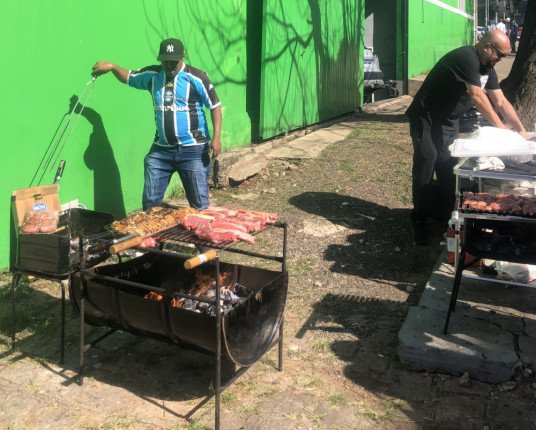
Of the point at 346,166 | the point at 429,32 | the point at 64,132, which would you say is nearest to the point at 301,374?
the point at 64,132

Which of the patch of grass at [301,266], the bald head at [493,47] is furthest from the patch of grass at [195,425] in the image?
the bald head at [493,47]

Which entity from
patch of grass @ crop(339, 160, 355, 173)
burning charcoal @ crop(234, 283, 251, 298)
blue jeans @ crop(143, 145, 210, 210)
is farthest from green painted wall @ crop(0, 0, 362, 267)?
burning charcoal @ crop(234, 283, 251, 298)

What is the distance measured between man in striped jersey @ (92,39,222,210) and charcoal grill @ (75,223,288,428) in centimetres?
164

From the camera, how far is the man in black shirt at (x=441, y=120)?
5.77 m

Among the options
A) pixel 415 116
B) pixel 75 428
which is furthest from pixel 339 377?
pixel 415 116

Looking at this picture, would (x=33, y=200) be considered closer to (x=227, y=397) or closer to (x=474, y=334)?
(x=227, y=397)

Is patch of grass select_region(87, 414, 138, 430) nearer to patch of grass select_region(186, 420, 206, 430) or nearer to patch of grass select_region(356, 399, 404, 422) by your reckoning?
patch of grass select_region(186, 420, 206, 430)

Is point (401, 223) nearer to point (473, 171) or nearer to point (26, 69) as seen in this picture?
point (473, 171)

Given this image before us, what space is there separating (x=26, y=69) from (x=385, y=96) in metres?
12.7

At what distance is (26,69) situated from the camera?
5340 millimetres

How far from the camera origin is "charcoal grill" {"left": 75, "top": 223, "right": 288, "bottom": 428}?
3.39m

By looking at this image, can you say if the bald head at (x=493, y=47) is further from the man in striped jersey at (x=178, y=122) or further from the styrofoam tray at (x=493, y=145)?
the man in striped jersey at (x=178, y=122)

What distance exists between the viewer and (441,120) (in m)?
6.07

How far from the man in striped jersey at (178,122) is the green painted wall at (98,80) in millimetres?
461
